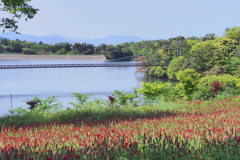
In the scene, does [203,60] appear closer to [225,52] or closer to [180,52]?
[225,52]

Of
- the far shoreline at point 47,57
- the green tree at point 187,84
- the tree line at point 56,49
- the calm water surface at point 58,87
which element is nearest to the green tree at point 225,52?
the calm water surface at point 58,87

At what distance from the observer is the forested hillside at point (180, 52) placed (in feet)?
123

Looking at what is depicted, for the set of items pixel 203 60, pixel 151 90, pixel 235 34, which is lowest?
pixel 151 90

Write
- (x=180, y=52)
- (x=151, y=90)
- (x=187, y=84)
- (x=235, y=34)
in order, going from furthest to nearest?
1. (x=180, y=52)
2. (x=235, y=34)
3. (x=151, y=90)
4. (x=187, y=84)

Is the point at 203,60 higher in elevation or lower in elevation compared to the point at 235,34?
lower

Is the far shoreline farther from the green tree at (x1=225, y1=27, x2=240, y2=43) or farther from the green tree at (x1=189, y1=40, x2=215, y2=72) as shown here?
the green tree at (x1=189, y1=40, x2=215, y2=72)

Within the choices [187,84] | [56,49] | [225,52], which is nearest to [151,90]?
[187,84]

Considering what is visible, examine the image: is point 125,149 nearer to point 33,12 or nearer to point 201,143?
point 201,143

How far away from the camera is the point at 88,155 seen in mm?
2844

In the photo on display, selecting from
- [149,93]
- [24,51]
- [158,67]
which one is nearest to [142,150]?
[149,93]

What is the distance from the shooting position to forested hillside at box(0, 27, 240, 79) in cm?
3737

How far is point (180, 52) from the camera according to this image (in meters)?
49.9

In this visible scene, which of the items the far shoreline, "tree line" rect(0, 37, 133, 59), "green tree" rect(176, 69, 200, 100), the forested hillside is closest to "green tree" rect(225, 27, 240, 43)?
the forested hillside

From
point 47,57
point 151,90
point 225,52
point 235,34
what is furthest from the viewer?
point 47,57
